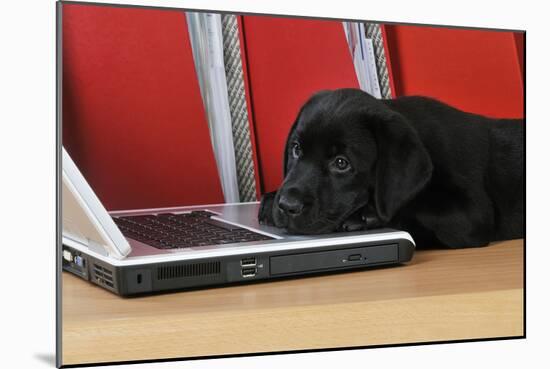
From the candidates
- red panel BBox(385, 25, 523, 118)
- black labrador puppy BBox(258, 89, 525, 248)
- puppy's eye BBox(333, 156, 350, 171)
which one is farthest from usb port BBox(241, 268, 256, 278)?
red panel BBox(385, 25, 523, 118)

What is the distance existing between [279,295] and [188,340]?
0.62 ft

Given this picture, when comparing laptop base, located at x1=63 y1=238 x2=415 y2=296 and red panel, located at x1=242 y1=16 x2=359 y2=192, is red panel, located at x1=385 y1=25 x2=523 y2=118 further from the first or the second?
laptop base, located at x1=63 y1=238 x2=415 y2=296

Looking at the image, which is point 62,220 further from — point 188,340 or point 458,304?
point 458,304

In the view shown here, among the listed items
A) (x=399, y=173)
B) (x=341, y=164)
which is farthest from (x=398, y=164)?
(x=341, y=164)

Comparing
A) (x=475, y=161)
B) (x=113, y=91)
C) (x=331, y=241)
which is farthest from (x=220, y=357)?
(x=475, y=161)

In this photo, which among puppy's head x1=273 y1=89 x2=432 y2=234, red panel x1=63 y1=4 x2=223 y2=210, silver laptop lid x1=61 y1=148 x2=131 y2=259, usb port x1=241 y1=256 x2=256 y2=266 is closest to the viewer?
silver laptop lid x1=61 y1=148 x2=131 y2=259

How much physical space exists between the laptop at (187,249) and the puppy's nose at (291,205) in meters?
0.05

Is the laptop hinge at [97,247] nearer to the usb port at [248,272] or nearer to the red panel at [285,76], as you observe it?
the usb port at [248,272]

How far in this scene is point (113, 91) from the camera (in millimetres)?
1741

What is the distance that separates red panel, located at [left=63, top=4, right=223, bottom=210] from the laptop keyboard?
89 millimetres

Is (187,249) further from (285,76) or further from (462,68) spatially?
(462,68)

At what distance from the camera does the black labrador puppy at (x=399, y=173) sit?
5.72 feet

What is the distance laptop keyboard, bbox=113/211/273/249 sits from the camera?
156cm

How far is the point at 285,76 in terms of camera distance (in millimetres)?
1950
